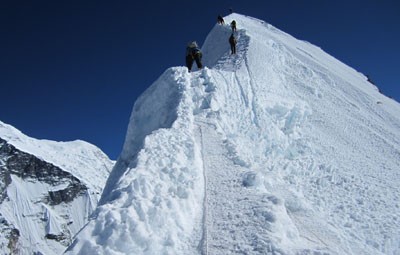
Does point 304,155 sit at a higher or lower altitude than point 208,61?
lower

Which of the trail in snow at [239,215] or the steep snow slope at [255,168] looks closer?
the trail in snow at [239,215]

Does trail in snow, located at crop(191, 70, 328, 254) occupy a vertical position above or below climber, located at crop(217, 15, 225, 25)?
below

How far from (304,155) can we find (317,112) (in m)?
3.88

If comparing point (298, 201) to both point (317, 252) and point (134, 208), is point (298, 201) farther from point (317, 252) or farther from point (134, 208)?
point (134, 208)

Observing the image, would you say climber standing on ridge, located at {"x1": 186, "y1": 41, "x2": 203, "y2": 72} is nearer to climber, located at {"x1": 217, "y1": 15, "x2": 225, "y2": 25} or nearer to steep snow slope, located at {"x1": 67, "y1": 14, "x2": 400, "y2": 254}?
steep snow slope, located at {"x1": 67, "y1": 14, "x2": 400, "y2": 254}

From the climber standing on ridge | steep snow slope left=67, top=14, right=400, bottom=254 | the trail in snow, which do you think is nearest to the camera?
the trail in snow

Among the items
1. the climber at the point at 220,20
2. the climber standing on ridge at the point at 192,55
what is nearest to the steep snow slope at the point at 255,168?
the climber standing on ridge at the point at 192,55

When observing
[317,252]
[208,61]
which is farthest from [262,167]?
[208,61]

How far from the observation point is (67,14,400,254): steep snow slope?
8.66m

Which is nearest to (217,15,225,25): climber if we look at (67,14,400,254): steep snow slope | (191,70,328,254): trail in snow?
(67,14,400,254): steep snow slope

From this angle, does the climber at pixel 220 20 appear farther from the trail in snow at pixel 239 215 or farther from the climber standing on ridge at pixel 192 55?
the trail in snow at pixel 239 215

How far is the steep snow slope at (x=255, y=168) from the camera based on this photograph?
866 centimetres

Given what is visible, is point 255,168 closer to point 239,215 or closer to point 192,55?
point 239,215

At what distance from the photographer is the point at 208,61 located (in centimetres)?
2659
